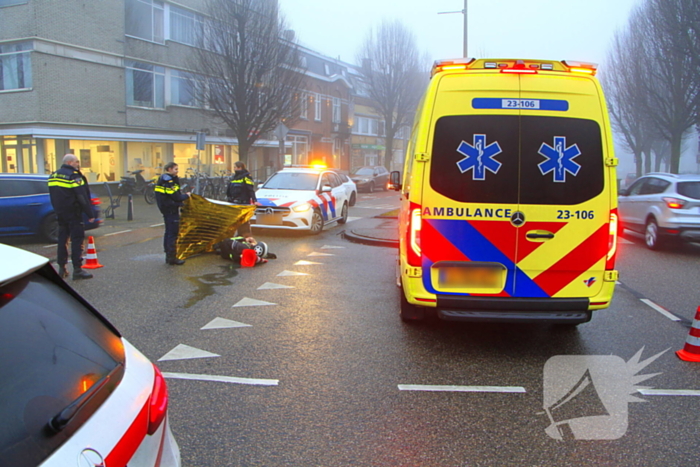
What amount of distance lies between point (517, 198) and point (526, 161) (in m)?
0.32

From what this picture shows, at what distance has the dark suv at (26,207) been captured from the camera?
11008 millimetres

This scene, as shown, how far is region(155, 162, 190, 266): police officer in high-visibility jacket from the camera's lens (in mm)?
8977

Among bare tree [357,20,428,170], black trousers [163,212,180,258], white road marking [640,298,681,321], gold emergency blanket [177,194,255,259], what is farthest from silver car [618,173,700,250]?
bare tree [357,20,428,170]

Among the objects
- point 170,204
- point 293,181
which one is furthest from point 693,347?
point 293,181

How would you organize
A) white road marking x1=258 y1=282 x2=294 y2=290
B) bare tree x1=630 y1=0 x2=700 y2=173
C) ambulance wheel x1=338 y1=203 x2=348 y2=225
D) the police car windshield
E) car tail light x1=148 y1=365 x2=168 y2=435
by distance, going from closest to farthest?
car tail light x1=148 y1=365 x2=168 y2=435 < white road marking x1=258 y1=282 x2=294 y2=290 < the police car windshield < ambulance wheel x1=338 y1=203 x2=348 y2=225 < bare tree x1=630 y1=0 x2=700 y2=173

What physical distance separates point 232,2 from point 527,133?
23638 millimetres

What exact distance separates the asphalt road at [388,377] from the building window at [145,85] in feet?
66.8

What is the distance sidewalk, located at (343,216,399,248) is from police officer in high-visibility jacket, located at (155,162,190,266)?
13.9 ft

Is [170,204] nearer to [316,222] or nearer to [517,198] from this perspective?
[316,222]

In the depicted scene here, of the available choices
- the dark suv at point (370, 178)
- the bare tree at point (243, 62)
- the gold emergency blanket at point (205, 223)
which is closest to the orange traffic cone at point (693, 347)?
the gold emergency blanket at point (205, 223)

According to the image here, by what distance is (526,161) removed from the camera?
4.75 meters

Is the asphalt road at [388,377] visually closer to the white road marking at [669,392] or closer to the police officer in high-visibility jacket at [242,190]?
the white road marking at [669,392]

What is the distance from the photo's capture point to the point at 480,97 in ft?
15.7

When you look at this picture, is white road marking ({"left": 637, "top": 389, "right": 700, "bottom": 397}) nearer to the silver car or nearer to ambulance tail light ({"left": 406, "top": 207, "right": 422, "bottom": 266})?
ambulance tail light ({"left": 406, "top": 207, "right": 422, "bottom": 266})
